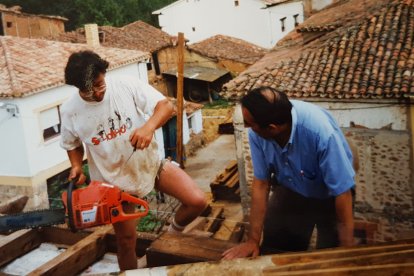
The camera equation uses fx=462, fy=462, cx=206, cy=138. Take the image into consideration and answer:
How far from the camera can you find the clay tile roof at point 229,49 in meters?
30.6

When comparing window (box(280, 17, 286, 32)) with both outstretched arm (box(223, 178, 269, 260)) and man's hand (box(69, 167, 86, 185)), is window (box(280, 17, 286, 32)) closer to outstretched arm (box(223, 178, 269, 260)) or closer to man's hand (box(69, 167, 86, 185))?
man's hand (box(69, 167, 86, 185))

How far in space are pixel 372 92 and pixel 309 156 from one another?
8032mm

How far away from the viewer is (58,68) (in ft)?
53.5

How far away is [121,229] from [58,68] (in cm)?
1394

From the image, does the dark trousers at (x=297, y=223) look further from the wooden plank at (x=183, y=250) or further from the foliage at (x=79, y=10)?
the foliage at (x=79, y=10)

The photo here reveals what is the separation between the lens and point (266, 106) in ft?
8.83

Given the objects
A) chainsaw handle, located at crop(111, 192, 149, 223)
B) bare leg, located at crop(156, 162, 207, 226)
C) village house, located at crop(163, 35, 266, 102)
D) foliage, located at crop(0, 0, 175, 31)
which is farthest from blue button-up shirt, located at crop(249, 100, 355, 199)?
foliage, located at crop(0, 0, 175, 31)

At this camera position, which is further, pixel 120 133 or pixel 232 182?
pixel 232 182

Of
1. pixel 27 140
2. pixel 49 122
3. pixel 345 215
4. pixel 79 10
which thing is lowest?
pixel 27 140

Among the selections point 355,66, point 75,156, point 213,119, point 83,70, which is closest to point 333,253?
point 83,70

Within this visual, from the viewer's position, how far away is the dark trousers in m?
3.29

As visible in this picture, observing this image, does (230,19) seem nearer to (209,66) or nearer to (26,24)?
(209,66)

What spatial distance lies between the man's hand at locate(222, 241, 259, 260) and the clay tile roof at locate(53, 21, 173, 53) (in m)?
25.6

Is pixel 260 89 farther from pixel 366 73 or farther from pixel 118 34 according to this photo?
pixel 118 34
